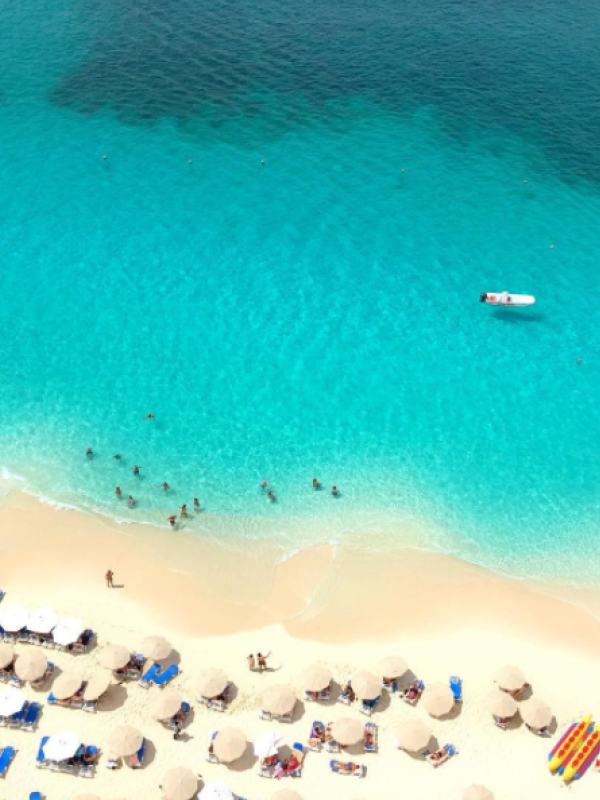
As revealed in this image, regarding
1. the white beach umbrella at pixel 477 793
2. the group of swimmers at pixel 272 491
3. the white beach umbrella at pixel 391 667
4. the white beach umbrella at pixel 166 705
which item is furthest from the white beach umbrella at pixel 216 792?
the group of swimmers at pixel 272 491

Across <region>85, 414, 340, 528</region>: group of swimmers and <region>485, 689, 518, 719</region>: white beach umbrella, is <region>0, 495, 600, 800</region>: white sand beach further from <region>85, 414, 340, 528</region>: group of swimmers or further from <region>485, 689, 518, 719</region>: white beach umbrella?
<region>85, 414, 340, 528</region>: group of swimmers

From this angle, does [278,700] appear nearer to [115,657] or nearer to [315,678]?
[315,678]

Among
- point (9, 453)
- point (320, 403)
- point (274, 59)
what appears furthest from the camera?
point (274, 59)

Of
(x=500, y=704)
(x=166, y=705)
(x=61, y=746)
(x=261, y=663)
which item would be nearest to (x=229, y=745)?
(x=166, y=705)

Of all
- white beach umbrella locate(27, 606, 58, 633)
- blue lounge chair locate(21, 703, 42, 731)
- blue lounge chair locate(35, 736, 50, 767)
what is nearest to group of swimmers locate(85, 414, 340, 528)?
white beach umbrella locate(27, 606, 58, 633)

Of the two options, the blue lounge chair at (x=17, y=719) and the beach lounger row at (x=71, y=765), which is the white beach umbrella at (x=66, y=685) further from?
the beach lounger row at (x=71, y=765)

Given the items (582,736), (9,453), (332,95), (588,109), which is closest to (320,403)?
(9,453)

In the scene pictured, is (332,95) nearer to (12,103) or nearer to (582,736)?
(12,103)
